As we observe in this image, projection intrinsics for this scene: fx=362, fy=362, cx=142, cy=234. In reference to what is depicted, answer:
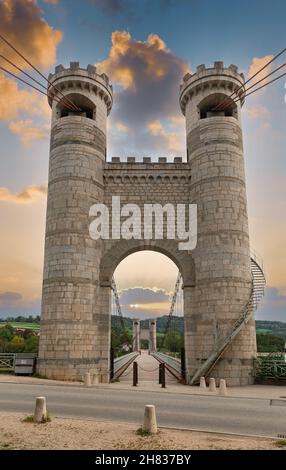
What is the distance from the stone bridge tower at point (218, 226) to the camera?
1920 cm

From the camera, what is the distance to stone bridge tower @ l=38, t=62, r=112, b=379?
1906 centimetres

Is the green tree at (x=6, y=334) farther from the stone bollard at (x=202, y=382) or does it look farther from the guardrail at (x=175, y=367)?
the stone bollard at (x=202, y=382)

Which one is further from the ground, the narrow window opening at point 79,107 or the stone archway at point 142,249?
the narrow window opening at point 79,107

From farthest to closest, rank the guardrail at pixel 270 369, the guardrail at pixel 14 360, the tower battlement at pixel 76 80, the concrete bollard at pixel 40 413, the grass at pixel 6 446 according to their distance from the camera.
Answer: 1. the tower battlement at pixel 76 80
2. the guardrail at pixel 14 360
3. the guardrail at pixel 270 369
4. the concrete bollard at pixel 40 413
5. the grass at pixel 6 446

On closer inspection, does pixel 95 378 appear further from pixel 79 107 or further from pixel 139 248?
pixel 79 107

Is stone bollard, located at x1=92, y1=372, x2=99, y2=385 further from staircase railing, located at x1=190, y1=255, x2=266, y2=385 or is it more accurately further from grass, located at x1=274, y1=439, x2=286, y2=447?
grass, located at x1=274, y1=439, x2=286, y2=447

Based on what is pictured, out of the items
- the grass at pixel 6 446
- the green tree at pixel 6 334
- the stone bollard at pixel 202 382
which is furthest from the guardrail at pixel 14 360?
the green tree at pixel 6 334

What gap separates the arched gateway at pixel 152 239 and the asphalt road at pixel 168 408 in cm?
541

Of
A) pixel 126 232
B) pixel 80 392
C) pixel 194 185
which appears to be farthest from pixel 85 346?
pixel 194 185

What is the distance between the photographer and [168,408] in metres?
10.8

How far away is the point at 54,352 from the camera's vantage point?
1891cm

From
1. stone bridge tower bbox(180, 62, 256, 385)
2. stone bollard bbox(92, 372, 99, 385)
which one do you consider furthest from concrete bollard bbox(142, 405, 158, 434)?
stone bridge tower bbox(180, 62, 256, 385)

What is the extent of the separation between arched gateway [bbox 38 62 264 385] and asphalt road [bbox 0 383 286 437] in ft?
17.8
